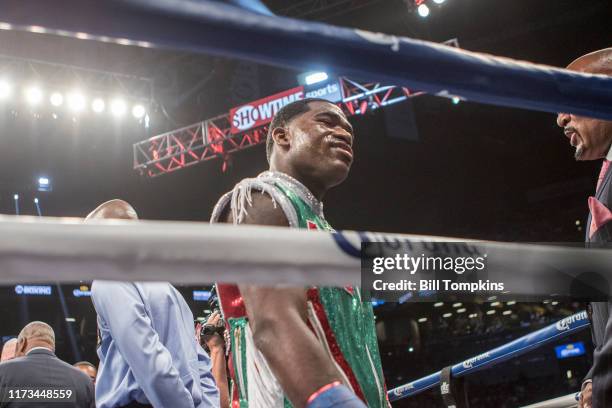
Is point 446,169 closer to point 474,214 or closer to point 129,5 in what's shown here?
point 474,214

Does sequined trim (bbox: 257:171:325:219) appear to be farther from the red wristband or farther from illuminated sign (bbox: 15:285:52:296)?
illuminated sign (bbox: 15:285:52:296)

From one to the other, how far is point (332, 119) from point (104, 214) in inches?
42.8

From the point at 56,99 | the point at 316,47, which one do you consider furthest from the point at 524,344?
the point at 56,99

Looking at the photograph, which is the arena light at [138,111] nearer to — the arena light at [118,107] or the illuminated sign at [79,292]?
the arena light at [118,107]

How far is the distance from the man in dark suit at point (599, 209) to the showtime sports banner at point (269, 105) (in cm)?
753

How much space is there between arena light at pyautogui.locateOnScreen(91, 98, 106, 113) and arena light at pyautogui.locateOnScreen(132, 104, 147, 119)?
21.3 inches

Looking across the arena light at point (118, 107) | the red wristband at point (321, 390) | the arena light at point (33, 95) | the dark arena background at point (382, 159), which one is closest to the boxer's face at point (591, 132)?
the red wristband at point (321, 390)

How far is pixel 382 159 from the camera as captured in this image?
45.3 ft

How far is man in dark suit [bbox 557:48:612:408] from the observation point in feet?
2.84

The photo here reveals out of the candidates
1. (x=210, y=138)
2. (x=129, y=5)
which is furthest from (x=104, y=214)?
(x=210, y=138)

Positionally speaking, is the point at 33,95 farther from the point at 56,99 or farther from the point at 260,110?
the point at 260,110

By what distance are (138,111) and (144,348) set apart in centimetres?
931

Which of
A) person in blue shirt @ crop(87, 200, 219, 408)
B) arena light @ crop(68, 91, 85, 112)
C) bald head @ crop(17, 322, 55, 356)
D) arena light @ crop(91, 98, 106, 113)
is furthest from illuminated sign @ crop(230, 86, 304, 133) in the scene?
person in blue shirt @ crop(87, 200, 219, 408)

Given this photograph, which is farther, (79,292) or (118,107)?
(79,292)
